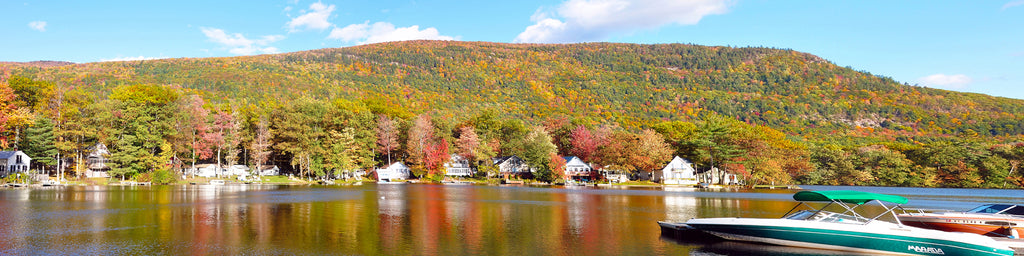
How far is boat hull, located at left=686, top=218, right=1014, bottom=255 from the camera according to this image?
60.4ft

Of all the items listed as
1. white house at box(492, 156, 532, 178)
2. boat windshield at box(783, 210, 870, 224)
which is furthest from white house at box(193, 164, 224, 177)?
boat windshield at box(783, 210, 870, 224)

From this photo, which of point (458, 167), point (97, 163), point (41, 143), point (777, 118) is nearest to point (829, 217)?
point (41, 143)

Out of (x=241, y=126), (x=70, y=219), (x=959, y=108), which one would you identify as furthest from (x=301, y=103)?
(x=959, y=108)

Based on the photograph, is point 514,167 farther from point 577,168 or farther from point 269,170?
point 269,170

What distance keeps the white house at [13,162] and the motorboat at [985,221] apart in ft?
307

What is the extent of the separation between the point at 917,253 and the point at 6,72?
251m

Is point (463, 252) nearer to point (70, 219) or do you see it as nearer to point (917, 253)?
point (917, 253)

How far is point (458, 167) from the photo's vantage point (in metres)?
115

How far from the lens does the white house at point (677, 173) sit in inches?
3976

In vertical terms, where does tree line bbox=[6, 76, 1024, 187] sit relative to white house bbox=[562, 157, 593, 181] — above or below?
above

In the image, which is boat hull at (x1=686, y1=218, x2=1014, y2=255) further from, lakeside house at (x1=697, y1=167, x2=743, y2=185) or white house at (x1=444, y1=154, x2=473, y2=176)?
white house at (x1=444, y1=154, x2=473, y2=176)

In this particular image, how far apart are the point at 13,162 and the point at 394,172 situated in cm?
5644

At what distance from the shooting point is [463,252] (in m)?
19.1

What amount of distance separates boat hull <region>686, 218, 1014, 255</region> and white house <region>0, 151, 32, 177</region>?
86.8 meters
